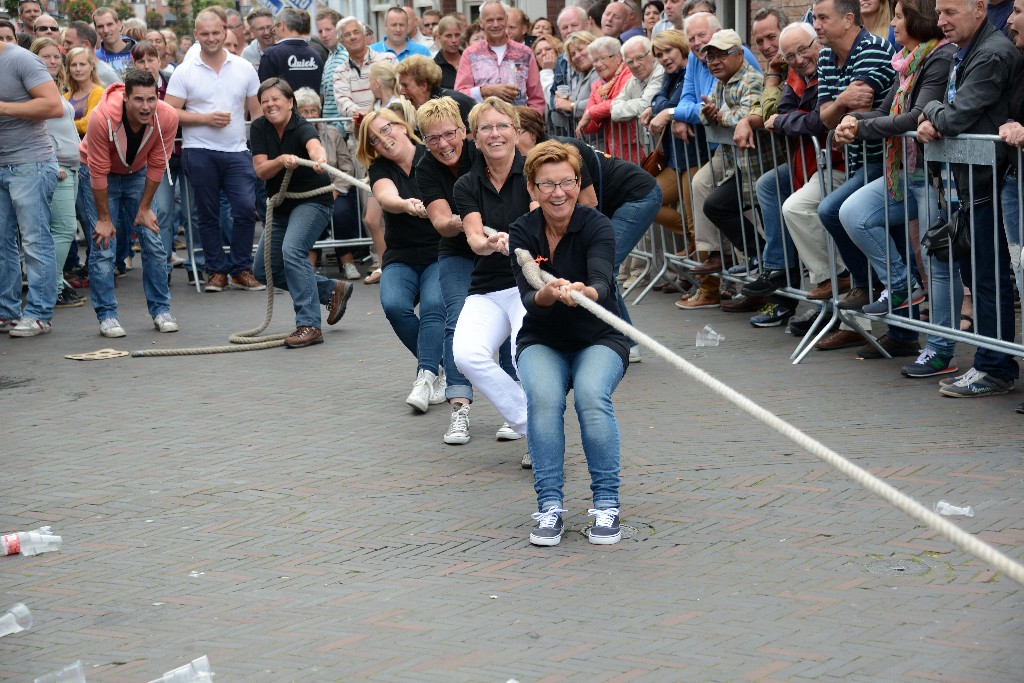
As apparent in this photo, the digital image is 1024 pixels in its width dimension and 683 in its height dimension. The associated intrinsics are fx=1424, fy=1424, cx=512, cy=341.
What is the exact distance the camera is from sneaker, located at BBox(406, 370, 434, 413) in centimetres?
776

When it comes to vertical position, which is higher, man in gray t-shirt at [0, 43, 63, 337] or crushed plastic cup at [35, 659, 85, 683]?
man in gray t-shirt at [0, 43, 63, 337]

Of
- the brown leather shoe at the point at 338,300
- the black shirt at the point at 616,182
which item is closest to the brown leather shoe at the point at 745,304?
the black shirt at the point at 616,182

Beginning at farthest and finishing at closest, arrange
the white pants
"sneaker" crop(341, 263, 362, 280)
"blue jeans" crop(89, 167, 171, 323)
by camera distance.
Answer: "sneaker" crop(341, 263, 362, 280) < "blue jeans" crop(89, 167, 171, 323) < the white pants

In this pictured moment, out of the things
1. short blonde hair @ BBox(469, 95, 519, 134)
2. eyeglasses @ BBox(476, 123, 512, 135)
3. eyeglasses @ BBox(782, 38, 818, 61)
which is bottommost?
eyeglasses @ BBox(476, 123, 512, 135)

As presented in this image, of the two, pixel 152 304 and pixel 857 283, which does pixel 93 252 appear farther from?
pixel 857 283

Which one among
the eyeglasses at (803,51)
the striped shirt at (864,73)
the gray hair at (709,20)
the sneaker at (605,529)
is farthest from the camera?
the gray hair at (709,20)

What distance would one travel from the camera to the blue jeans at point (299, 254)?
9789 mm

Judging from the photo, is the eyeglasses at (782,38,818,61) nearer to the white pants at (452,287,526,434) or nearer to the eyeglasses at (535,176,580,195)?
the white pants at (452,287,526,434)

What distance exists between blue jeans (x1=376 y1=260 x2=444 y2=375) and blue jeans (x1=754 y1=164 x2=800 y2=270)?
8.26ft

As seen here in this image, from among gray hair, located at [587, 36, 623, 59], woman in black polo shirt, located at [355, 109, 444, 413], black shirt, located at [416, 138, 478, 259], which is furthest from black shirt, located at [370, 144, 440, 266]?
gray hair, located at [587, 36, 623, 59]

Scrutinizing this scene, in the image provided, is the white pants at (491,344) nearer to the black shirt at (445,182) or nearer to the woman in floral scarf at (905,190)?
the black shirt at (445,182)

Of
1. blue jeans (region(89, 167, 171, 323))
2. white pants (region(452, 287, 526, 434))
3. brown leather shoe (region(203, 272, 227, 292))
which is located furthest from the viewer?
brown leather shoe (region(203, 272, 227, 292))

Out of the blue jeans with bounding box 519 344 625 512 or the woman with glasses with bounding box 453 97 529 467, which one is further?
the woman with glasses with bounding box 453 97 529 467

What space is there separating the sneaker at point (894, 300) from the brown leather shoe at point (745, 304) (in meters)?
2.08
